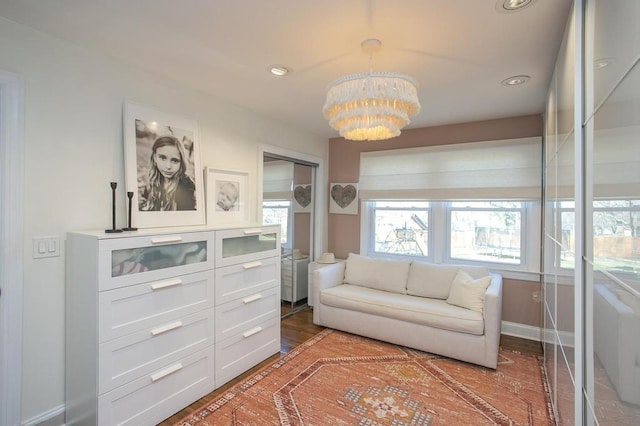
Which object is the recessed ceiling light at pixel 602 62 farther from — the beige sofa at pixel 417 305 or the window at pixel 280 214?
the window at pixel 280 214

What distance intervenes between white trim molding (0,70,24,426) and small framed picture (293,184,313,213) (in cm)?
277

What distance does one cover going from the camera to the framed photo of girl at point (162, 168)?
7.57 ft

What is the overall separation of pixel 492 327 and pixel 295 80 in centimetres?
270

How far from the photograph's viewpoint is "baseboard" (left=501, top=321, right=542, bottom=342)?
3389 millimetres

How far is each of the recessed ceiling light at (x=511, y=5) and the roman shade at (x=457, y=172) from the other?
2191 millimetres

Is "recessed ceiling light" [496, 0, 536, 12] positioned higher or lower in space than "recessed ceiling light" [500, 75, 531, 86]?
lower

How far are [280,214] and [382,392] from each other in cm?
232

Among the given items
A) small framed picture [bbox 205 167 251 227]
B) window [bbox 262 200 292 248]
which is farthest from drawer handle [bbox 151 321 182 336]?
window [bbox 262 200 292 248]

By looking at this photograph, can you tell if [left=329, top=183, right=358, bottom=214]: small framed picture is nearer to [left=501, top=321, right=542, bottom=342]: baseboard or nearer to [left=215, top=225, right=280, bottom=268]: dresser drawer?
[left=215, top=225, right=280, bottom=268]: dresser drawer

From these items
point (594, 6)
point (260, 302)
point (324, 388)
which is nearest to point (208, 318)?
point (260, 302)

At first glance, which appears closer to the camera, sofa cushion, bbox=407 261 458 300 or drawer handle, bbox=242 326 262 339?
drawer handle, bbox=242 326 262 339

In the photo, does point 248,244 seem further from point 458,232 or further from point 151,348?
point 458,232

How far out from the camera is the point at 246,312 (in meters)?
2.71

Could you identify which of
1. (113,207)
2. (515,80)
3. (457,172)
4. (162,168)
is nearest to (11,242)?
(113,207)
